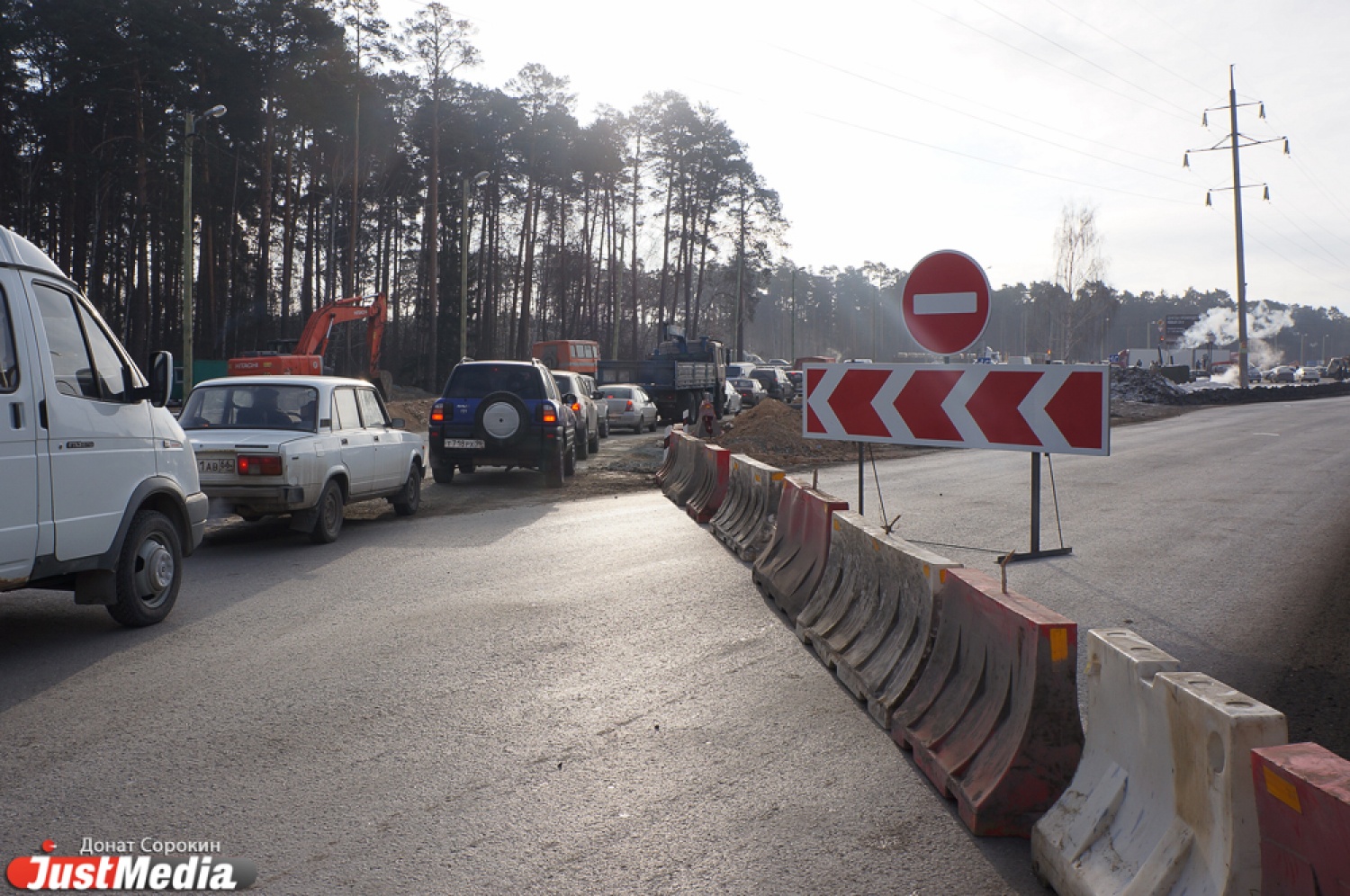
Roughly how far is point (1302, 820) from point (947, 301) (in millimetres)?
6208

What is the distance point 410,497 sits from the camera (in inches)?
499

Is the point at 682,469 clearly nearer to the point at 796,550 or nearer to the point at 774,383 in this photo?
the point at 796,550

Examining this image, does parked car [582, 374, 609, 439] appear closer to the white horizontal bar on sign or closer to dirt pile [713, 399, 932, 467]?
dirt pile [713, 399, 932, 467]

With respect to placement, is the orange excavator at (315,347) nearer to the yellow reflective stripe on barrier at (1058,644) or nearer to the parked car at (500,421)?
the parked car at (500,421)

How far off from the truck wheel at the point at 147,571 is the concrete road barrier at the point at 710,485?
6.02m

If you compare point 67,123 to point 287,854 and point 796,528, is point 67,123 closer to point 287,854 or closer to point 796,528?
point 796,528

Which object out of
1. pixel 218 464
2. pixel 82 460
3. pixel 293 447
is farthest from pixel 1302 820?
pixel 218 464

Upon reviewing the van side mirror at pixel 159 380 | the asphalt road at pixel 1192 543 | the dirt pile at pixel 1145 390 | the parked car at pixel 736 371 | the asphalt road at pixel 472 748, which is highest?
the parked car at pixel 736 371

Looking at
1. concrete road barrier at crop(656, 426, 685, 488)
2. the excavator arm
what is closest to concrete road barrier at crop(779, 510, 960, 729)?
concrete road barrier at crop(656, 426, 685, 488)

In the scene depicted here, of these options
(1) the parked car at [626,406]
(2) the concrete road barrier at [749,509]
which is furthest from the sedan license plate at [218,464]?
(1) the parked car at [626,406]

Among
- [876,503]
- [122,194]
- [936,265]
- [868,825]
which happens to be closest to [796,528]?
[936,265]

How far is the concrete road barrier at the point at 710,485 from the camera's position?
11.8 metres

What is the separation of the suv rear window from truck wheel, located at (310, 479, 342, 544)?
5225 millimetres

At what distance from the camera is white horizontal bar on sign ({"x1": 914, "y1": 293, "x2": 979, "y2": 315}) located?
8.06m
